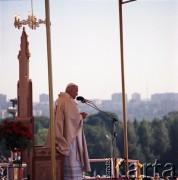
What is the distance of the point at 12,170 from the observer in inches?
220

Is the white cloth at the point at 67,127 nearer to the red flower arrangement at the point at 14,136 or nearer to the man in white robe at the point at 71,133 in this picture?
the man in white robe at the point at 71,133

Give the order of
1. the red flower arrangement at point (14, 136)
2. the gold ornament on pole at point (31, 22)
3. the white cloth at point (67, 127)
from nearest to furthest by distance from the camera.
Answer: the red flower arrangement at point (14, 136) < the white cloth at point (67, 127) < the gold ornament on pole at point (31, 22)

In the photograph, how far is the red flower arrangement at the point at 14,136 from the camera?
5543 mm

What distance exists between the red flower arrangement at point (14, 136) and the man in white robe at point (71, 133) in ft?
1.36

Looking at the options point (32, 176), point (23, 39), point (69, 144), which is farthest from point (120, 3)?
point (32, 176)

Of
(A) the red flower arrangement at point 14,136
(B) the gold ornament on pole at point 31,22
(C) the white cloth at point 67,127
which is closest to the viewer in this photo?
(A) the red flower arrangement at point 14,136

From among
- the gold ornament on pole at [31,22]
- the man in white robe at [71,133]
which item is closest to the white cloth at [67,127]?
the man in white robe at [71,133]

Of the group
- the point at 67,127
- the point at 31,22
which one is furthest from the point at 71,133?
the point at 31,22

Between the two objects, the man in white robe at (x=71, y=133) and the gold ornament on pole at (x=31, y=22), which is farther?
the gold ornament on pole at (x=31, y=22)

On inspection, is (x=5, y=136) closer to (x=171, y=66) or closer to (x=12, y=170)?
(x=12, y=170)

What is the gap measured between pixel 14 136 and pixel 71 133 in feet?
2.39

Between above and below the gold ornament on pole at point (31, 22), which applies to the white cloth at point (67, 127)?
below

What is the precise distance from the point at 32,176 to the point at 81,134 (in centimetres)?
77

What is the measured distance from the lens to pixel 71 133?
6.01 m
